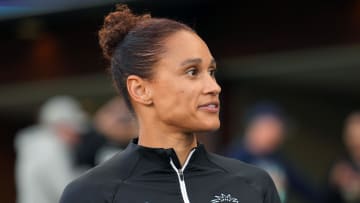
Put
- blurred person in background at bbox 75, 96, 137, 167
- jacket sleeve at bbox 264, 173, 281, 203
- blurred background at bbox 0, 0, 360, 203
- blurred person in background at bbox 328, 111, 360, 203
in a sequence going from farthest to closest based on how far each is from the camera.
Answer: blurred background at bbox 0, 0, 360, 203, blurred person in background at bbox 75, 96, 137, 167, blurred person in background at bbox 328, 111, 360, 203, jacket sleeve at bbox 264, 173, 281, 203

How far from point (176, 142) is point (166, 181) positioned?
159mm

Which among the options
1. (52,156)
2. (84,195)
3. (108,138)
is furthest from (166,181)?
(52,156)

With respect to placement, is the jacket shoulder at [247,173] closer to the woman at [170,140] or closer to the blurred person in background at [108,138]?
the woman at [170,140]

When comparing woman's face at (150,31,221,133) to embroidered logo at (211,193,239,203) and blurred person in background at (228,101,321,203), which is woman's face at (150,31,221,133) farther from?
blurred person in background at (228,101,321,203)

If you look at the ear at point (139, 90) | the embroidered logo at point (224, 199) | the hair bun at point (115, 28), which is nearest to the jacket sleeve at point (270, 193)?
the embroidered logo at point (224, 199)

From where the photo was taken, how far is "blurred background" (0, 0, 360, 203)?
34.8 feet

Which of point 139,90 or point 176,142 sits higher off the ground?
point 139,90

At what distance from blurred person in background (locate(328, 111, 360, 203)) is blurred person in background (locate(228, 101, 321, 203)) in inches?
7.5

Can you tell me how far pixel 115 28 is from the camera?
14.4ft

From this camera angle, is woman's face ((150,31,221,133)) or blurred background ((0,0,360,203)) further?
blurred background ((0,0,360,203))

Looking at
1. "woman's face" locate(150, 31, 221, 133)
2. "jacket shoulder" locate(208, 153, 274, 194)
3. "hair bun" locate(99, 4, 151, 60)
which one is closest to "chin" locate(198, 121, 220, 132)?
"woman's face" locate(150, 31, 221, 133)

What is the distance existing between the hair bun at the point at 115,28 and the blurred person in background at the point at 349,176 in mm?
3989

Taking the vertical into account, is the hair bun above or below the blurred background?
above

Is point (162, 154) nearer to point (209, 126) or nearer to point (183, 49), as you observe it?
point (209, 126)
